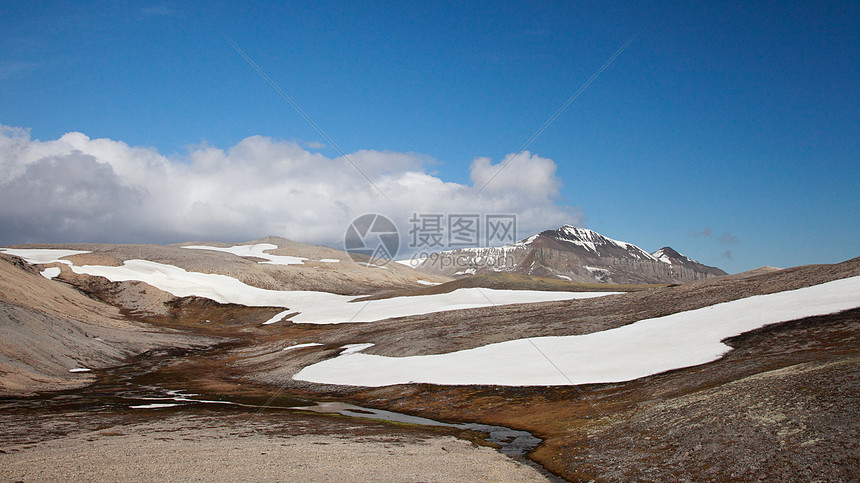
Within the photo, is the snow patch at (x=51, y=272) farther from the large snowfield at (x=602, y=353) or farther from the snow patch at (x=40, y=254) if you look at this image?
the large snowfield at (x=602, y=353)

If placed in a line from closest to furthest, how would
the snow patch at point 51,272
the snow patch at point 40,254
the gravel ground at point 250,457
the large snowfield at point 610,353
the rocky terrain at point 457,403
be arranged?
1. the gravel ground at point 250,457
2. the rocky terrain at point 457,403
3. the large snowfield at point 610,353
4. the snow patch at point 51,272
5. the snow patch at point 40,254

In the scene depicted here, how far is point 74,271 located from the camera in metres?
134

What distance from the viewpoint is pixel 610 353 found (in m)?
41.3

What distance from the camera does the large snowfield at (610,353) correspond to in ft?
123

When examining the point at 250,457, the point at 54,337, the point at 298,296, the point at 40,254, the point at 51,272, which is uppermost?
the point at 40,254

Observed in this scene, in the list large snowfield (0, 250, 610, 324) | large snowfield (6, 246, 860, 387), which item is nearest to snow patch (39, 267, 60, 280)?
large snowfield (0, 250, 610, 324)

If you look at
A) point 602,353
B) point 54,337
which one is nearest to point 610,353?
point 602,353

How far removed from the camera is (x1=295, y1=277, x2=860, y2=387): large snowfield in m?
37.4

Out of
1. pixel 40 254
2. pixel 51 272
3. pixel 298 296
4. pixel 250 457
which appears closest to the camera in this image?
pixel 250 457

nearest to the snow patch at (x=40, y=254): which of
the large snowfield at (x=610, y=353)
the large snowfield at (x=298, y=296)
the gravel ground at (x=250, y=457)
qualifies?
the large snowfield at (x=298, y=296)

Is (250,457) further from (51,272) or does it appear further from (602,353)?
(51,272)

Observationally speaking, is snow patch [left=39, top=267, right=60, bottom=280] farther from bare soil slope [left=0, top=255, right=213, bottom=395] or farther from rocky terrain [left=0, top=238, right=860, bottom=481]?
rocky terrain [left=0, top=238, right=860, bottom=481]

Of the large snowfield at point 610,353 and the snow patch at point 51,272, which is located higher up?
the snow patch at point 51,272

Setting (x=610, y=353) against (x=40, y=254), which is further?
(x=40, y=254)
